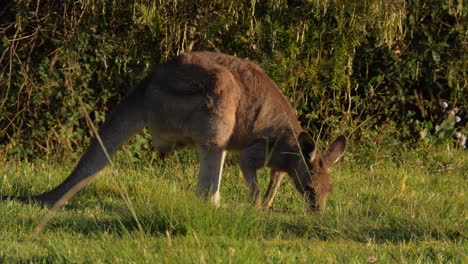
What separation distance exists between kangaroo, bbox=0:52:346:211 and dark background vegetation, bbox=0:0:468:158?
1.41 meters

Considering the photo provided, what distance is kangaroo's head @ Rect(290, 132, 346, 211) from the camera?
25.1ft

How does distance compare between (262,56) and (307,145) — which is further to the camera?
(262,56)

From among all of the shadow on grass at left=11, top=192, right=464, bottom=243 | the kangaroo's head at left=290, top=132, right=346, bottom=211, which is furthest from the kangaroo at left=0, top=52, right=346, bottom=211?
the shadow on grass at left=11, top=192, right=464, bottom=243

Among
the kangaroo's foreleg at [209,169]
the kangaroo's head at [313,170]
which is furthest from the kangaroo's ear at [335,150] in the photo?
the kangaroo's foreleg at [209,169]

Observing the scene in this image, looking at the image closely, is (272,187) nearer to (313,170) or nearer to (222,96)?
(313,170)

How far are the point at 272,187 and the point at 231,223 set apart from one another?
2.06 m

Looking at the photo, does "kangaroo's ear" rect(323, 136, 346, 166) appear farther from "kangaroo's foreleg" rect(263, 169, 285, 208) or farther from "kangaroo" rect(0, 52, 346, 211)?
"kangaroo's foreleg" rect(263, 169, 285, 208)

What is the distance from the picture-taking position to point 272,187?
793 centimetres

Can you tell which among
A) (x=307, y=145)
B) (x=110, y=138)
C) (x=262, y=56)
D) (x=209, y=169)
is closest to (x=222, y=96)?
(x=209, y=169)

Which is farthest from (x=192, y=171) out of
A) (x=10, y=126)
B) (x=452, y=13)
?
(x=452, y=13)

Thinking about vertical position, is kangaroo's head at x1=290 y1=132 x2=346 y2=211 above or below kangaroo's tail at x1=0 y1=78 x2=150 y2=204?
below

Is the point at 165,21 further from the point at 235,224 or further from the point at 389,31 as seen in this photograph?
the point at 235,224

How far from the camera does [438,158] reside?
34.7 feet

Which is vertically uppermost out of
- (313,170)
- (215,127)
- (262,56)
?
(262,56)
